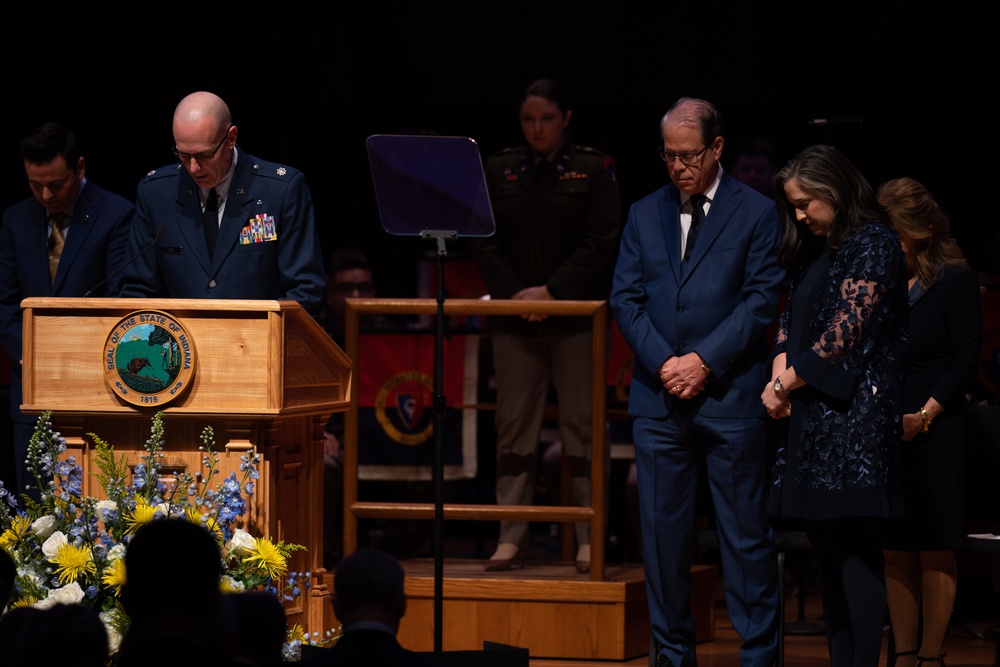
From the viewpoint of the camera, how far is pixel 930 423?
459 centimetres

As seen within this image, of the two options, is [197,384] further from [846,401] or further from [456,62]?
[456,62]

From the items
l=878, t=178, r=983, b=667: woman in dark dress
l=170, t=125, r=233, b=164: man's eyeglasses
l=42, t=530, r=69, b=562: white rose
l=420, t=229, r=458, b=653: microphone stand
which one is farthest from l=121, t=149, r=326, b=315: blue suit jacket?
l=878, t=178, r=983, b=667: woman in dark dress

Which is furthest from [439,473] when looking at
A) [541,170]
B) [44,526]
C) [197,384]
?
[541,170]

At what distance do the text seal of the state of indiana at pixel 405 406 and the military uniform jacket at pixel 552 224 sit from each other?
1.34 m

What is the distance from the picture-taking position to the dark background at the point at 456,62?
829 centimetres

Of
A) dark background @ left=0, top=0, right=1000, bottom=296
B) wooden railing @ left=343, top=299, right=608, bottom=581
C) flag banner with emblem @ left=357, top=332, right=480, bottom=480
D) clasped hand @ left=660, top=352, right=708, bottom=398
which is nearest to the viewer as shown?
clasped hand @ left=660, top=352, right=708, bottom=398

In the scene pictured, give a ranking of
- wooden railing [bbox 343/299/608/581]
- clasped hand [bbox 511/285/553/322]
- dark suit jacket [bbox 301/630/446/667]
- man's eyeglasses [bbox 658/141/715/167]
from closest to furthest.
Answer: dark suit jacket [bbox 301/630/446/667], man's eyeglasses [bbox 658/141/715/167], wooden railing [bbox 343/299/608/581], clasped hand [bbox 511/285/553/322]

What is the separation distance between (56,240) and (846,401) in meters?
2.78

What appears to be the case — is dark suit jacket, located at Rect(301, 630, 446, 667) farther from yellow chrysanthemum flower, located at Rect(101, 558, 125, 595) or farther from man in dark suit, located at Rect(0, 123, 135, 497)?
man in dark suit, located at Rect(0, 123, 135, 497)

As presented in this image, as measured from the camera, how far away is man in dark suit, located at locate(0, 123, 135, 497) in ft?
17.0

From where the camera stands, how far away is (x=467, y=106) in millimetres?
8727

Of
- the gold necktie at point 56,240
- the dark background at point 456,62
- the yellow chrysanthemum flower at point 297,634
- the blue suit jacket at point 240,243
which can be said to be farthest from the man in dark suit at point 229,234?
the dark background at point 456,62

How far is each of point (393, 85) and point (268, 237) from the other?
4.28 metres

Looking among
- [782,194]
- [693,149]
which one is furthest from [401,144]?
[782,194]
